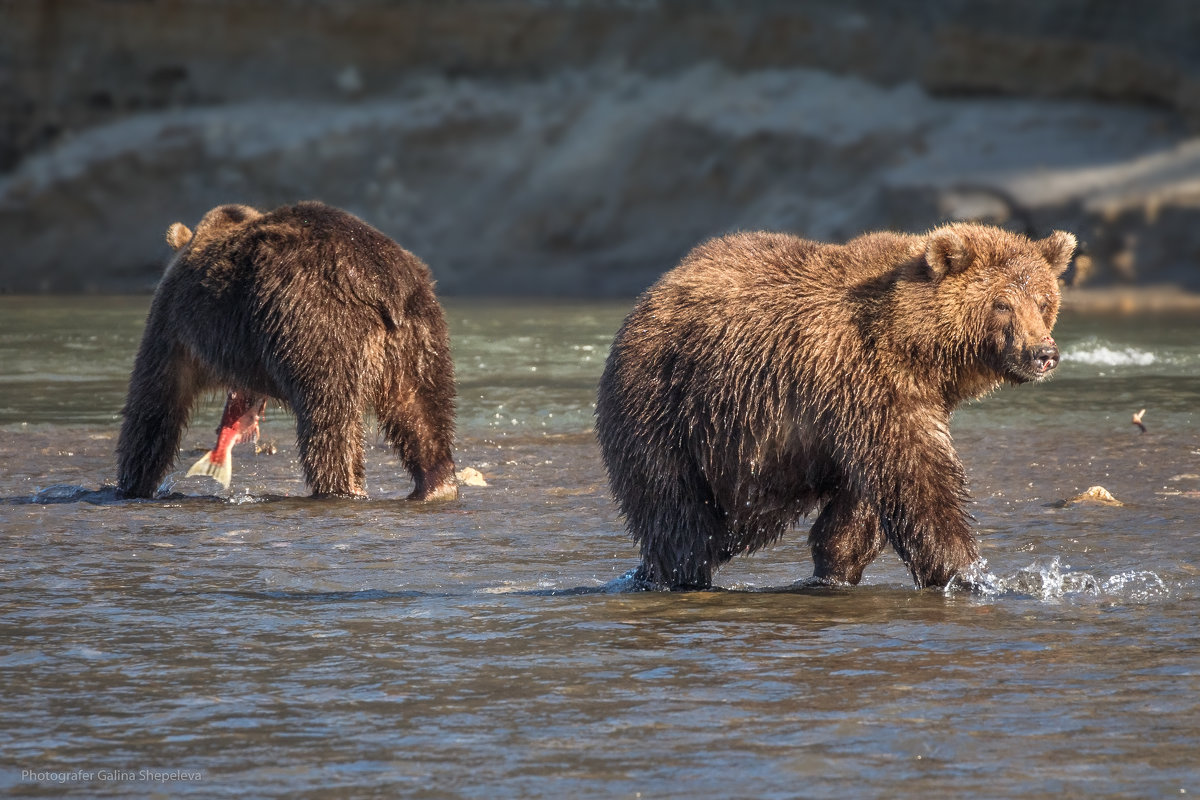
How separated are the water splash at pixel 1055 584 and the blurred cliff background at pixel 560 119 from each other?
55.5 ft

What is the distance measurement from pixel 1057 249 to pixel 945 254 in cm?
52

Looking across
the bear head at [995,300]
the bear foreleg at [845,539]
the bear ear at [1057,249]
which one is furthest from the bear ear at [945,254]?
the bear foreleg at [845,539]

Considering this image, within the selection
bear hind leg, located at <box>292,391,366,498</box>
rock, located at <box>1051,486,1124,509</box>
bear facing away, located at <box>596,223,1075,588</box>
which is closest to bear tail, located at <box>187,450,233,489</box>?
bear hind leg, located at <box>292,391,366,498</box>

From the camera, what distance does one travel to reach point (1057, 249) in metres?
6.21

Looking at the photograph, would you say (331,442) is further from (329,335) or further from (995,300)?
(995,300)

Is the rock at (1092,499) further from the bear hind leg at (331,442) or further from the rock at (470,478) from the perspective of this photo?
the bear hind leg at (331,442)

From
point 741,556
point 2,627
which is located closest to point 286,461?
point 741,556

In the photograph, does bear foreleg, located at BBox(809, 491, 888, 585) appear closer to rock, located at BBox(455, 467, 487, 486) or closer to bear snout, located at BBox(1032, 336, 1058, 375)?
bear snout, located at BBox(1032, 336, 1058, 375)

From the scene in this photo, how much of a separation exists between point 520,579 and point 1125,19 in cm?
2098

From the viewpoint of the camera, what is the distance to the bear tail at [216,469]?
9008mm

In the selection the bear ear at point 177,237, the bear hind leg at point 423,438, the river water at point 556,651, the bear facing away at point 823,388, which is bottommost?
the river water at point 556,651

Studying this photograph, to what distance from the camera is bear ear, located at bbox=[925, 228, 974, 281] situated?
594cm

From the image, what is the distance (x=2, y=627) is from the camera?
223 inches

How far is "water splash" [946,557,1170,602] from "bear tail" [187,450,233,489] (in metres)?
4.36
